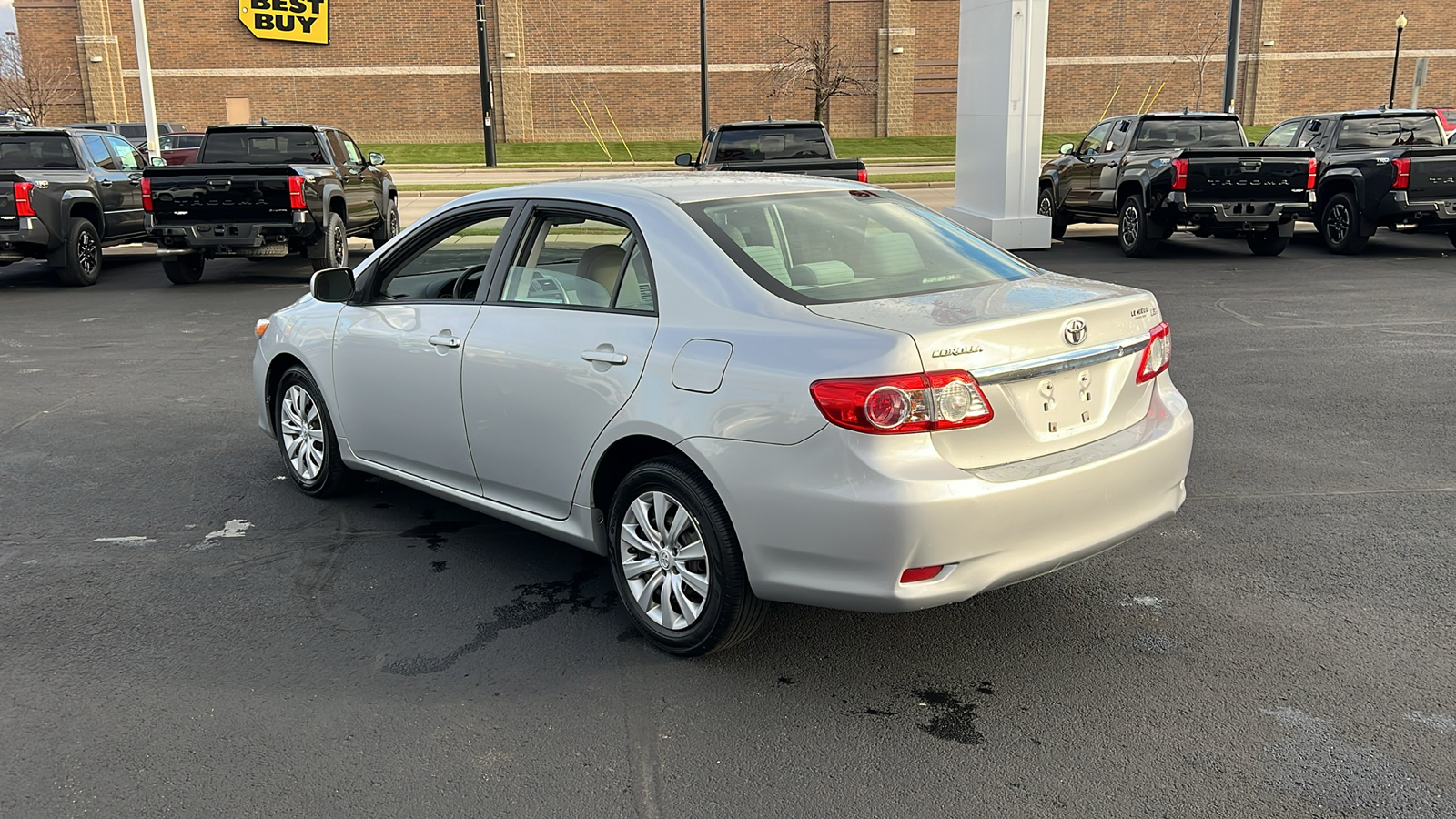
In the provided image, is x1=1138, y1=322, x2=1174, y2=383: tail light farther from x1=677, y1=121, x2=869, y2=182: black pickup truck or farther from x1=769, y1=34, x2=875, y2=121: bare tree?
x1=769, y1=34, x2=875, y2=121: bare tree

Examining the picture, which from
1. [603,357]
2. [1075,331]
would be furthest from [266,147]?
[1075,331]

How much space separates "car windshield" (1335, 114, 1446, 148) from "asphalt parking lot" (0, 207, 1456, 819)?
1117 centimetres

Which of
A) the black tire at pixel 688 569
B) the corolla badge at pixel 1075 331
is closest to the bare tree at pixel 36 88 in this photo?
the black tire at pixel 688 569

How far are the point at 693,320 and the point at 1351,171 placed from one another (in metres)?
14.2

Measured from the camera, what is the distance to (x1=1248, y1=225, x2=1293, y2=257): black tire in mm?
15594

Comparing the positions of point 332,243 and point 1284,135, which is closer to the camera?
point 332,243

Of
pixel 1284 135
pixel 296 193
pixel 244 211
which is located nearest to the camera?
pixel 296 193

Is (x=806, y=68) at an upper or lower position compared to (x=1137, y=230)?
upper

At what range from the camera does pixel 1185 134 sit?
17.0m

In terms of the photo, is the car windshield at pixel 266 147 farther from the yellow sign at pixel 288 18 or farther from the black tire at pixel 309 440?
the yellow sign at pixel 288 18

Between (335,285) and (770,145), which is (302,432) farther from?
(770,145)

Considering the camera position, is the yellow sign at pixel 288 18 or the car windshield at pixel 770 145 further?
the yellow sign at pixel 288 18

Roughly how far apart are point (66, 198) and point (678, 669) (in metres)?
13.1

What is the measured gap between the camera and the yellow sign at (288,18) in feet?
150
